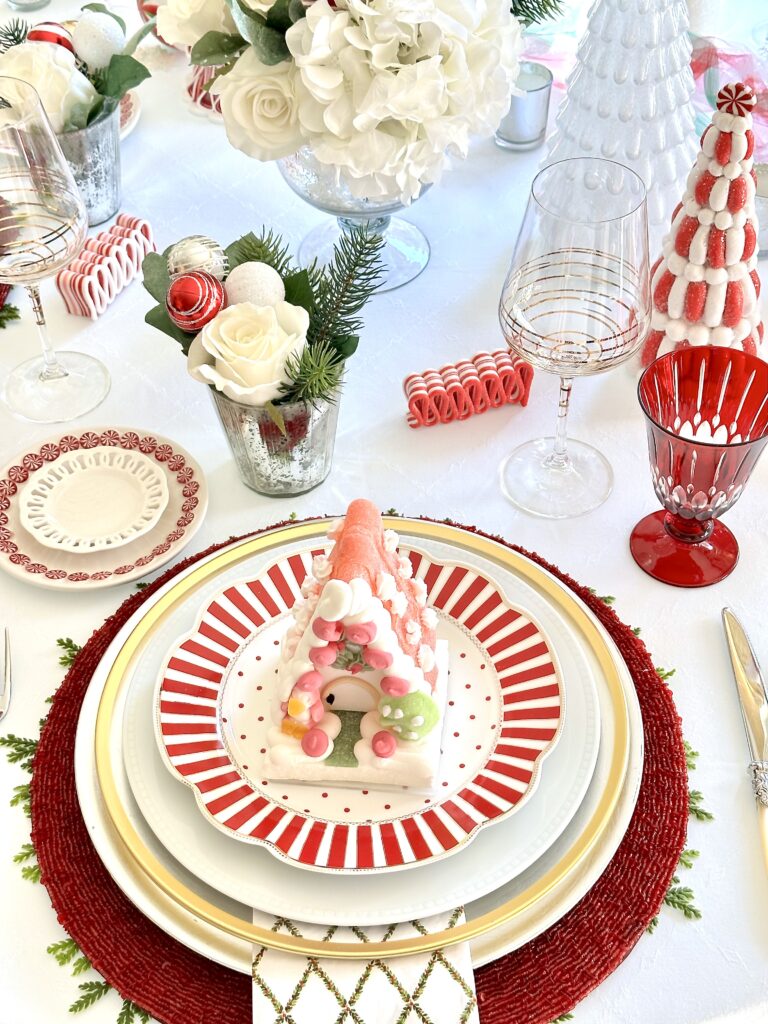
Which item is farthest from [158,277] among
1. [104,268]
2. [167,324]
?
[104,268]

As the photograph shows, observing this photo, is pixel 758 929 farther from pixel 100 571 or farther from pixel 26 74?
pixel 26 74

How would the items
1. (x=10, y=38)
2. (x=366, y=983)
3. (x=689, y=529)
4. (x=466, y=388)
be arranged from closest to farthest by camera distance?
1. (x=366, y=983)
2. (x=689, y=529)
3. (x=466, y=388)
4. (x=10, y=38)

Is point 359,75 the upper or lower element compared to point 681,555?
upper

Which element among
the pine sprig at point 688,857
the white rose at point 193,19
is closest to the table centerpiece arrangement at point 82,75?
the white rose at point 193,19

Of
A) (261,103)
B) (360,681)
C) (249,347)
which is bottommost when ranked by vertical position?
(360,681)

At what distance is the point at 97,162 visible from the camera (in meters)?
1.33

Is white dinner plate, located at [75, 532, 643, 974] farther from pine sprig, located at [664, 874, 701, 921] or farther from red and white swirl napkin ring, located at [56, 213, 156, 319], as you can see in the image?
red and white swirl napkin ring, located at [56, 213, 156, 319]

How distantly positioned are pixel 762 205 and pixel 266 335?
0.66 meters

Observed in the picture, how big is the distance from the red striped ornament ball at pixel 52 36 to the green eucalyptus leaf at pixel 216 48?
1.03 feet

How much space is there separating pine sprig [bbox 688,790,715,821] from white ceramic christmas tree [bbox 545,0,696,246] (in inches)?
27.6

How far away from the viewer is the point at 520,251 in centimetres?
95

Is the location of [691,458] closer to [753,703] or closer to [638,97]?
[753,703]

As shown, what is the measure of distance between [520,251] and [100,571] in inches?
18.8

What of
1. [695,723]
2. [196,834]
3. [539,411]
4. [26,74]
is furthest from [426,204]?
[196,834]
